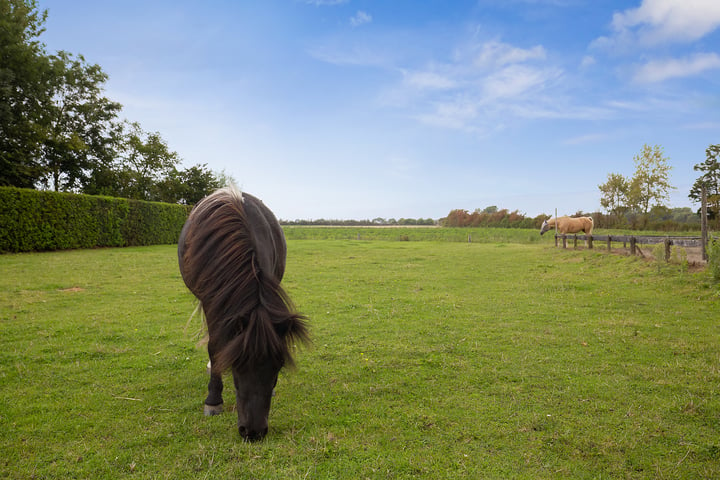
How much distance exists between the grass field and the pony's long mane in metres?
0.49

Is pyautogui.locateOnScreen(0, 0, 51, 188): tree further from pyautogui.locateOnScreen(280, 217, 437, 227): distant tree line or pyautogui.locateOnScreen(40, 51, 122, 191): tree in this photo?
pyautogui.locateOnScreen(280, 217, 437, 227): distant tree line

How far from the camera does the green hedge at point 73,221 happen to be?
50.9ft

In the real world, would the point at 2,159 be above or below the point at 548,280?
above

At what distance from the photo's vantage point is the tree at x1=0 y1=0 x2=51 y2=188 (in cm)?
2080

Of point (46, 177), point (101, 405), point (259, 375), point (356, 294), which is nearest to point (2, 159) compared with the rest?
point (46, 177)

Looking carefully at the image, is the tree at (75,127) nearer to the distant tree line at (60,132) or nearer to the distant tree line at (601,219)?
the distant tree line at (60,132)

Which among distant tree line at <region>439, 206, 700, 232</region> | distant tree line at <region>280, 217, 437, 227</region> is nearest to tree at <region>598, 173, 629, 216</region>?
distant tree line at <region>439, 206, 700, 232</region>

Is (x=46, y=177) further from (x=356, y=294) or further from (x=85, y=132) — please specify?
(x=356, y=294)

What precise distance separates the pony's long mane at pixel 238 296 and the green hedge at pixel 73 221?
17.5 meters

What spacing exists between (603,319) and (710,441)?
3.84 meters

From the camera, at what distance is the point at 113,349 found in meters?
4.97

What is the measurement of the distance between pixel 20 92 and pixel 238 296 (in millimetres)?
29473

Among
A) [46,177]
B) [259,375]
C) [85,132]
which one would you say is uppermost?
[85,132]

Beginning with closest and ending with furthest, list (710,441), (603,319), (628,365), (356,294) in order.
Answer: (710,441), (628,365), (603,319), (356,294)
